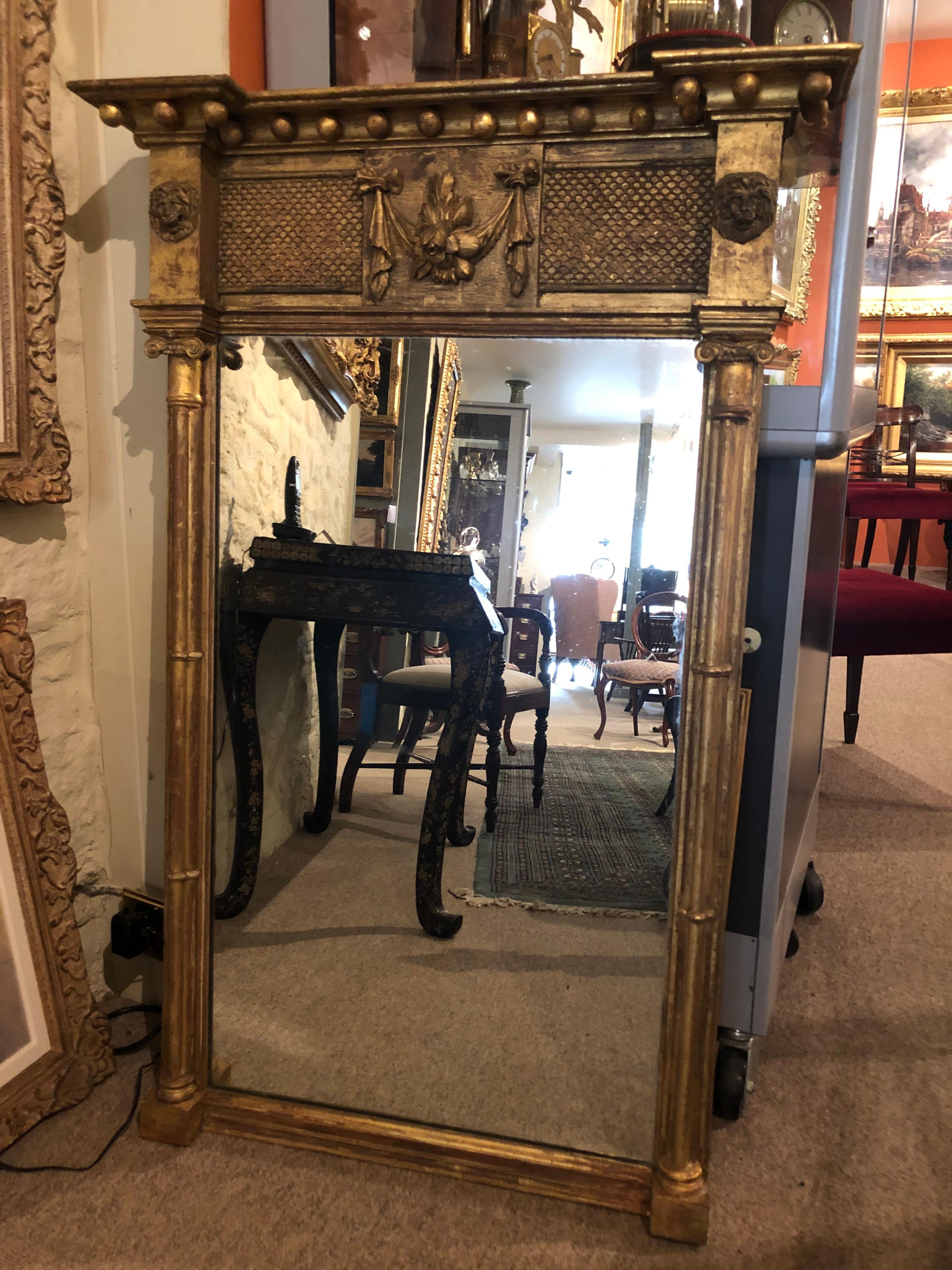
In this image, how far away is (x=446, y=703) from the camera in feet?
4.26

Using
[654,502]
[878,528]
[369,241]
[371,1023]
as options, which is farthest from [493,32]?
[878,528]

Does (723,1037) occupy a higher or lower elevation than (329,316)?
lower

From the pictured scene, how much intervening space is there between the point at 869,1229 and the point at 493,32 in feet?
6.32

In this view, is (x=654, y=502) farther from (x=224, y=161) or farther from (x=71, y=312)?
(x=71, y=312)

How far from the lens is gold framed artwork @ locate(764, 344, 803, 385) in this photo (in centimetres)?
121

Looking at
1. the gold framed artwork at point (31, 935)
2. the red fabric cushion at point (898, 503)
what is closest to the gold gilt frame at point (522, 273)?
the gold framed artwork at point (31, 935)

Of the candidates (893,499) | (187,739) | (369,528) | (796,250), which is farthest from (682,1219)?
(893,499)

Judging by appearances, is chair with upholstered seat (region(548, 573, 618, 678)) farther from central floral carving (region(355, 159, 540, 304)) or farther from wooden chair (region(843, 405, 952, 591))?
wooden chair (region(843, 405, 952, 591))

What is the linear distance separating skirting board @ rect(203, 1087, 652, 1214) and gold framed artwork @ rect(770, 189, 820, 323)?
4.51 ft

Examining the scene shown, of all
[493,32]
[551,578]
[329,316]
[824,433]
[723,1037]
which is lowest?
[723,1037]

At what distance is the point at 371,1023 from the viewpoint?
4.26ft

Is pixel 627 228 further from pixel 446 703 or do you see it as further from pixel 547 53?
pixel 446 703

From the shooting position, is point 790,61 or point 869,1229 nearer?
point 790,61

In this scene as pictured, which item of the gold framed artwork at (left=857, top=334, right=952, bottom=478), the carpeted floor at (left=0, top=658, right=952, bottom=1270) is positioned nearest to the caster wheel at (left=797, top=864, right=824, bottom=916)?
the carpeted floor at (left=0, top=658, right=952, bottom=1270)
